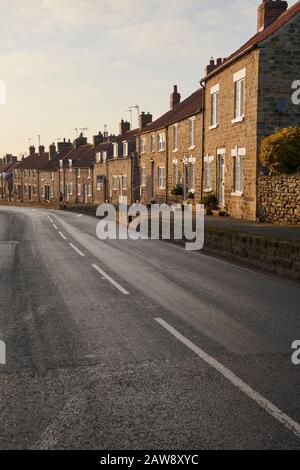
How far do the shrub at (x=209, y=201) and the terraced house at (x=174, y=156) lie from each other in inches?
120

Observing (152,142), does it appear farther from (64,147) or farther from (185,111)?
(64,147)

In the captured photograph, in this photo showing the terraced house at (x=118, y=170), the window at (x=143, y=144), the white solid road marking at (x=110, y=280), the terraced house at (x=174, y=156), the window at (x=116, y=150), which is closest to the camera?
the white solid road marking at (x=110, y=280)

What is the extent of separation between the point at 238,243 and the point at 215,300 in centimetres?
556

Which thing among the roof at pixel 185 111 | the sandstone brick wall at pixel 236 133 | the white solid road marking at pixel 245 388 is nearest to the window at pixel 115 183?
the roof at pixel 185 111

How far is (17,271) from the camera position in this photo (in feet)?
41.5

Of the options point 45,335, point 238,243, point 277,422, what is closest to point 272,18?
point 238,243

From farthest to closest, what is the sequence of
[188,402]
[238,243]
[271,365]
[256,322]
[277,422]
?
[238,243], [256,322], [271,365], [188,402], [277,422]

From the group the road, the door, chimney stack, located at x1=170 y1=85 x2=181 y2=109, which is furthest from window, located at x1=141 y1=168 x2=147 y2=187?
the road

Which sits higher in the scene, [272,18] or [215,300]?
[272,18]

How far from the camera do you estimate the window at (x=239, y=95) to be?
922 inches

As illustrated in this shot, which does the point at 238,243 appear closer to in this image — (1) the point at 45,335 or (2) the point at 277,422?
(1) the point at 45,335

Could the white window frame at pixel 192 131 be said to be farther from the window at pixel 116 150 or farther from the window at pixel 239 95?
the window at pixel 116 150

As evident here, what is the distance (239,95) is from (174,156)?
13.1 metres

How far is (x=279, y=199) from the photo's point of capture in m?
20.2
